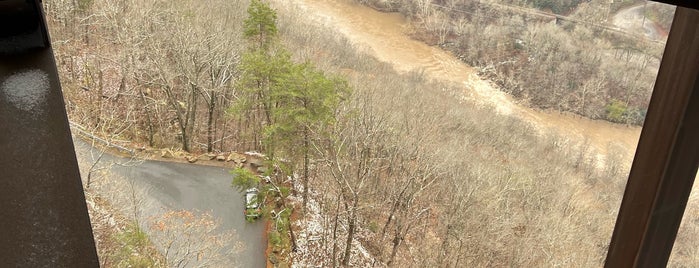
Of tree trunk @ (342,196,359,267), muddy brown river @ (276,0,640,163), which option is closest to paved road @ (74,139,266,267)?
tree trunk @ (342,196,359,267)

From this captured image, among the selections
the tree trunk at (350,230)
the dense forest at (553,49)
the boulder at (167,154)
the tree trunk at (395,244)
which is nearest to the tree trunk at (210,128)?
the boulder at (167,154)

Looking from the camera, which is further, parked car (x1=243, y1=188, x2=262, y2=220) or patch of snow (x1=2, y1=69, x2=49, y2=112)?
parked car (x1=243, y1=188, x2=262, y2=220)

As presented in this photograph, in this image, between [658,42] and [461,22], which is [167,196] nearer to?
[461,22]

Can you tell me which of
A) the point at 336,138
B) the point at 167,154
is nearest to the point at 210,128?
the point at 167,154

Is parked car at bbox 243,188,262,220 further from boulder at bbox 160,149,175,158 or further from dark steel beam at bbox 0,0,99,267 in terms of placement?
dark steel beam at bbox 0,0,99,267

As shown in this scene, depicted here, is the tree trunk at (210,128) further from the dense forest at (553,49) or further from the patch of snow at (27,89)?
the dense forest at (553,49)

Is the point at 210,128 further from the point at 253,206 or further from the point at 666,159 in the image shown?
the point at 666,159

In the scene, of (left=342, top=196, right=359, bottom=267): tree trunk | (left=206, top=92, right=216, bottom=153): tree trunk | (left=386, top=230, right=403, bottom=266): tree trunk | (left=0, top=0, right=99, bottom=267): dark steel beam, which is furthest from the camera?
(left=206, top=92, right=216, bottom=153): tree trunk

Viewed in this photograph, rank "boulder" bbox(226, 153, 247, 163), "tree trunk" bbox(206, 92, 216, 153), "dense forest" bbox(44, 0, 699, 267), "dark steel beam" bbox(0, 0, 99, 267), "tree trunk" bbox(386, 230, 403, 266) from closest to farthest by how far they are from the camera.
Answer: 1. "dark steel beam" bbox(0, 0, 99, 267)
2. "dense forest" bbox(44, 0, 699, 267)
3. "tree trunk" bbox(386, 230, 403, 266)
4. "boulder" bbox(226, 153, 247, 163)
5. "tree trunk" bbox(206, 92, 216, 153)

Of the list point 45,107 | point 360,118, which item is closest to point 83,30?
point 360,118
